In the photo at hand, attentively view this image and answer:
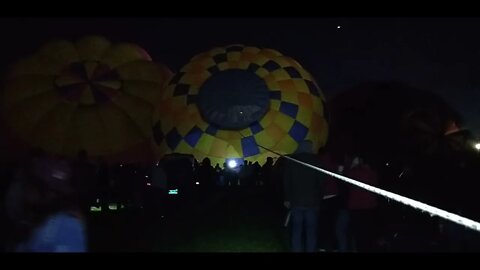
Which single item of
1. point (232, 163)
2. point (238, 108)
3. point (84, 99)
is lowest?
point (232, 163)

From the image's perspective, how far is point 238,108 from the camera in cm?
846

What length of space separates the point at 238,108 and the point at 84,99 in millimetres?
2540

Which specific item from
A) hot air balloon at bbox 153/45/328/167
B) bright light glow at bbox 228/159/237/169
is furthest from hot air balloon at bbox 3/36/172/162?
bright light glow at bbox 228/159/237/169

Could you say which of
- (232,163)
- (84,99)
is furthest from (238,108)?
(84,99)

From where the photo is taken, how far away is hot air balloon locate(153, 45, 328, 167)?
8.54 metres

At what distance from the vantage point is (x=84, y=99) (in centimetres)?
925

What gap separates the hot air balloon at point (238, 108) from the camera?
854 cm

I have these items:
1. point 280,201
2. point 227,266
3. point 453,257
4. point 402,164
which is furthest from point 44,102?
point 453,257

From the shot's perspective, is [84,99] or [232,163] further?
[84,99]

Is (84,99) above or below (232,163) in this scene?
above

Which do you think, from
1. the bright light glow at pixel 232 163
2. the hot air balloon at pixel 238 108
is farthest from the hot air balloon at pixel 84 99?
the bright light glow at pixel 232 163

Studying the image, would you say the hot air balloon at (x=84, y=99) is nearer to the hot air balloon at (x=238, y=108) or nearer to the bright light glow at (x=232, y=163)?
the hot air balloon at (x=238, y=108)

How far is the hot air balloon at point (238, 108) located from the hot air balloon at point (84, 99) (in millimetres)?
479

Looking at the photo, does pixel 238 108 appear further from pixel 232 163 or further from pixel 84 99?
pixel 84 99
